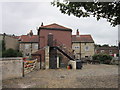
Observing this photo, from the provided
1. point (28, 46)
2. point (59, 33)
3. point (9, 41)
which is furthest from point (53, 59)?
point (9, 41)

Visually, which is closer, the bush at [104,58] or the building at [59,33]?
the bush at [104,58]

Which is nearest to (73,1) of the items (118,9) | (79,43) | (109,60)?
(118,9)

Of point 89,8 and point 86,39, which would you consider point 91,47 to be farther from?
point 89,8

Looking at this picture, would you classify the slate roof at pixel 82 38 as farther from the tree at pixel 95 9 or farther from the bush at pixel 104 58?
the tree at pixel 95 9

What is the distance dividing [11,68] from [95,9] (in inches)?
305

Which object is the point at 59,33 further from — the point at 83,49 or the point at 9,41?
the point at 9,41

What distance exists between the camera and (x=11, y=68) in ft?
32.6

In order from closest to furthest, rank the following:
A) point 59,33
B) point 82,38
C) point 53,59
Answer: point 53,59 < point 59,33 < point 82,38

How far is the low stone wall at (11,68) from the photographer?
31.2 feet

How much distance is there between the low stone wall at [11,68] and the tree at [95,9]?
6.05 metres

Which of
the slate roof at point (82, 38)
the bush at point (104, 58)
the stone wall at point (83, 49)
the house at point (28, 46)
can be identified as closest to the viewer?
the bush at point (104, 58)

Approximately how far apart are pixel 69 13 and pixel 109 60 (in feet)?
82.8

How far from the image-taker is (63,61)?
824 inches

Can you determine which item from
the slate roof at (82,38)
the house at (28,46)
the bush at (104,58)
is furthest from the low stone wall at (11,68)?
the slate roof at (82,38)
